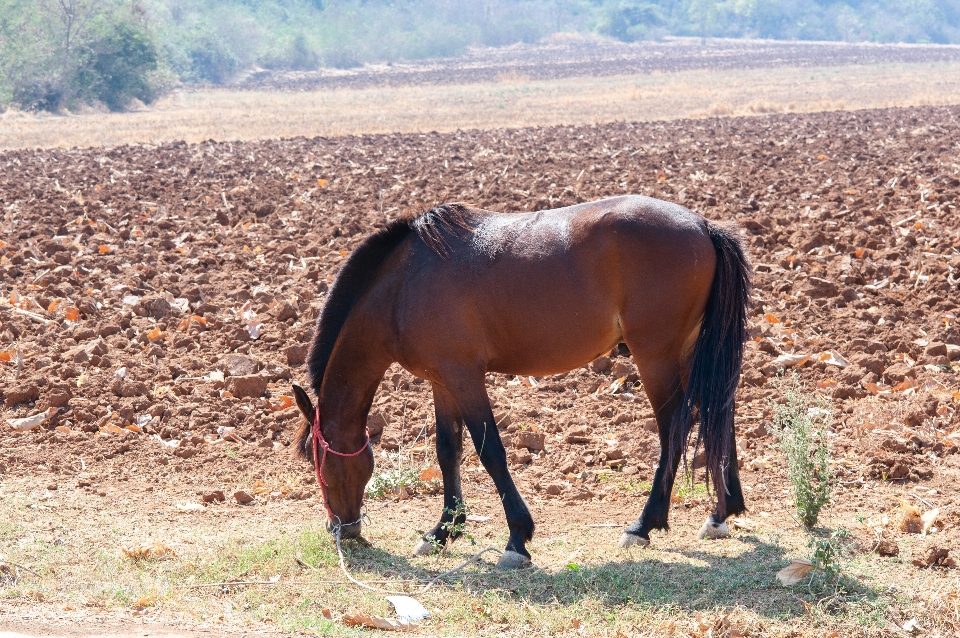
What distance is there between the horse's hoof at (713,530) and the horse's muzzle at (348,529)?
1.92 m

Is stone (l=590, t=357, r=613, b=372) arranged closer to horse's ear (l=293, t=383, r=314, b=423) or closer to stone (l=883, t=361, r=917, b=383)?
stone (l=883, t=361, r=917, b=383)

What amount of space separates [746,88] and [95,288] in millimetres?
45328

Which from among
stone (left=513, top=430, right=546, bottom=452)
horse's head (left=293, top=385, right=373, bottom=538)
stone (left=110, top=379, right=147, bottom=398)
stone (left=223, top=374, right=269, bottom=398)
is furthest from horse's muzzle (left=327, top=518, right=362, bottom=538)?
stone (left=110, top=379, right=147, bottom=398)

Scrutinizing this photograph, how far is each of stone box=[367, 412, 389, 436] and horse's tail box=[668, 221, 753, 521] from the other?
2786 mm

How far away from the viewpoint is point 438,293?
5406 millimetres

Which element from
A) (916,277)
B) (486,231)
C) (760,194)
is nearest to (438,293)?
(486,231)

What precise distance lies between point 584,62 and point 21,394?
76711 millimetres

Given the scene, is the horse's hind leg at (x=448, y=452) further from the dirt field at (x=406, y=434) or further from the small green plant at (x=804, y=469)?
the small green plant at (x=804, y=469)

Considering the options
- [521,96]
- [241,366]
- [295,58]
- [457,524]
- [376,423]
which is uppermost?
[295,58]

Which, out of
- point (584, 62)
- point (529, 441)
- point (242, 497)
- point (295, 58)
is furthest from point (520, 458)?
point (295, 58)

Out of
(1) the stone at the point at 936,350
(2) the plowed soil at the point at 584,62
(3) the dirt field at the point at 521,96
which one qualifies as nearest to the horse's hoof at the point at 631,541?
(1) the stone at the point at 936,350

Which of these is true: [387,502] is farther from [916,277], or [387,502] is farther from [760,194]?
[760,194]

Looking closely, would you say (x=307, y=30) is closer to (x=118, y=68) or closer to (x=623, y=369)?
(x=118, y=68)

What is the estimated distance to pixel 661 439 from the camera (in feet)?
17.9
